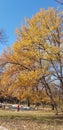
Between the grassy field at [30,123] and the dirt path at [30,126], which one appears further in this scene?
the grassy field at [30,123]

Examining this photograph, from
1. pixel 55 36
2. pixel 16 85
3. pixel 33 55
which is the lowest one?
pixel 16 85

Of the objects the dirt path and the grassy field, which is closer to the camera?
the dirt path

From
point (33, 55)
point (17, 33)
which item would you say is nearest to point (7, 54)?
point (17, 33)

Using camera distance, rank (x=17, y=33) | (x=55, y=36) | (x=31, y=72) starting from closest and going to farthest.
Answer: (x=31, y=72) < (x=55, y=36) < (x=17, y=33)

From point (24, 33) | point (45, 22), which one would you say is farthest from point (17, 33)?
point (45, 22)

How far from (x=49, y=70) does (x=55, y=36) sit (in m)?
3.44

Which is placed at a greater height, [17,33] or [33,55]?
[17,33]

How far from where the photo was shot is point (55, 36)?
2603 centimetres

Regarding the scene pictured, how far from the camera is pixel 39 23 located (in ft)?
88.2

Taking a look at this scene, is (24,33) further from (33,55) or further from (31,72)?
(31,72)

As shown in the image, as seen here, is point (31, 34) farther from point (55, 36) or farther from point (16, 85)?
point (16, 85)

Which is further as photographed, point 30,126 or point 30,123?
point 30,123

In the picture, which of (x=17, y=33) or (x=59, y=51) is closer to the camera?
(x=59, y=51)

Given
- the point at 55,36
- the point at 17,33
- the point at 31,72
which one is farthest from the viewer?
the point at 17,33
